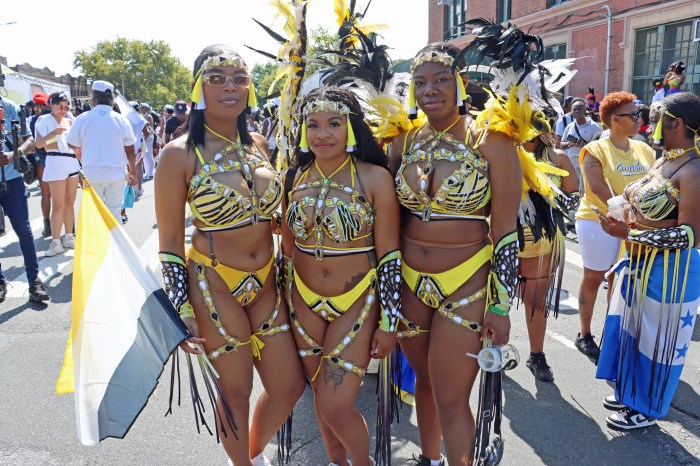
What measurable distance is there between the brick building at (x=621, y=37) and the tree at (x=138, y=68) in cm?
4990

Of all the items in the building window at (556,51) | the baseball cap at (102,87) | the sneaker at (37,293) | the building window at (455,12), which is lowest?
the sneaker at (37,293)

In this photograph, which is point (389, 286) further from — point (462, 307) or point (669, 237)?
point (669, 237)

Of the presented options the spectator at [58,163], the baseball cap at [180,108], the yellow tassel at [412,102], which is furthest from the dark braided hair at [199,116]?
the baseball cap at [180,108]

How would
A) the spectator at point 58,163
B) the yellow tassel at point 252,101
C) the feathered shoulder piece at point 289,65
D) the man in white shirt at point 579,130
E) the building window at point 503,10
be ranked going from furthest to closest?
the building window at point 503,10
the man in white shirt at point 579,130
the spectator at point 58,163
the feathered shoulder piece at point 289,65
the yellow tassel at point 252,101

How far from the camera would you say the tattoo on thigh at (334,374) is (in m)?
2.51

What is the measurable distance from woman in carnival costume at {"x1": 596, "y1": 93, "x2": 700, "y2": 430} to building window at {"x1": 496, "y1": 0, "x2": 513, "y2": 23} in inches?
832

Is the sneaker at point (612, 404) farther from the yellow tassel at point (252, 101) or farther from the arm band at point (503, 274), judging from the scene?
the yellow tassel at point (252, 101)

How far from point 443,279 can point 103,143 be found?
210 inches

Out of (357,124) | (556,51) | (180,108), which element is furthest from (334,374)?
(556,51)

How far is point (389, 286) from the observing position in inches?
99.9

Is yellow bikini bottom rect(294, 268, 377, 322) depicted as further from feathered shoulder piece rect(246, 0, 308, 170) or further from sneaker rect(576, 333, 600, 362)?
sneaker rect(576, 333, 600, 362)

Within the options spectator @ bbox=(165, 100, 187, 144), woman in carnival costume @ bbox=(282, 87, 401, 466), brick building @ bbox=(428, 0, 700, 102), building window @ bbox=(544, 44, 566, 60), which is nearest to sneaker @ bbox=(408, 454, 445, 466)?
woman in carnival costume @ bbox=(282, 87, 401, 466)

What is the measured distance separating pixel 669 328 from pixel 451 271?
164cm

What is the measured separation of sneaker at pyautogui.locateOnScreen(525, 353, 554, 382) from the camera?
400 cm
